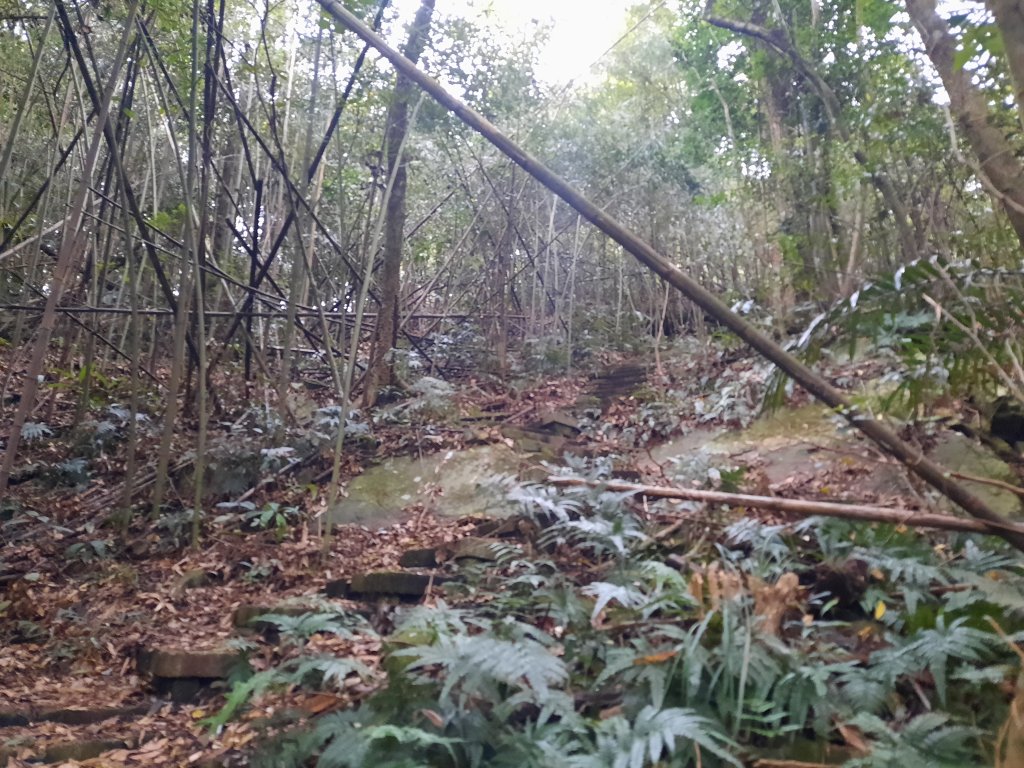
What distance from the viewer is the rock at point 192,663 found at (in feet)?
11.2

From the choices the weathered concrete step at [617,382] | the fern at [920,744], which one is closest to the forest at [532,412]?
the fern at [920,744]

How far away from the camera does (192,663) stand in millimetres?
3467

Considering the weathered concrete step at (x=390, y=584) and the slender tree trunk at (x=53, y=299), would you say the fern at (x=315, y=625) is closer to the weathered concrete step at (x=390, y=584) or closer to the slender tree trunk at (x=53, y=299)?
the weathered concrete step at (x=390, y=584)

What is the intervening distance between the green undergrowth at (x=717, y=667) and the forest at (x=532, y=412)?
14mm

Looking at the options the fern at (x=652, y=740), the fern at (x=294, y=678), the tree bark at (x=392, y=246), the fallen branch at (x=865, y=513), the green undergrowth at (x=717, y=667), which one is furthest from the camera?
the tree bark at (x=392, y=246)

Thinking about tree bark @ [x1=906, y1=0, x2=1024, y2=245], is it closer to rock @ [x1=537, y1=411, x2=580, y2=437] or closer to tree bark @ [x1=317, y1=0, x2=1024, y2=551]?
tree bark @ [x1=317, y1=0, x2=1024, y2=551]

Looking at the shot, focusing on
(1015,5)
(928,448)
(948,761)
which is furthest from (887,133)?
(948,761)

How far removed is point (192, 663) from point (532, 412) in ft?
14.4

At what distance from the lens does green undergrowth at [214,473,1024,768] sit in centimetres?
211

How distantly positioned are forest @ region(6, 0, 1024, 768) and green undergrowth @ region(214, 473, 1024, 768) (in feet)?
0.05

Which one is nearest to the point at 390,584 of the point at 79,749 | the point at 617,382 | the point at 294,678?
the point at 294,678

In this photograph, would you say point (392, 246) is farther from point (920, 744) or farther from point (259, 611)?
point (920, 744)

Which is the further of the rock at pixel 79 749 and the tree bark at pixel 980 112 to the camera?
the rock at pixel 79 749

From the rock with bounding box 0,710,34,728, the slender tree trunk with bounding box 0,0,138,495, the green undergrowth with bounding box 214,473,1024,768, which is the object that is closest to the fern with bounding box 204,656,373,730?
the green undergrowth with bounding box 214,473,1024,768
